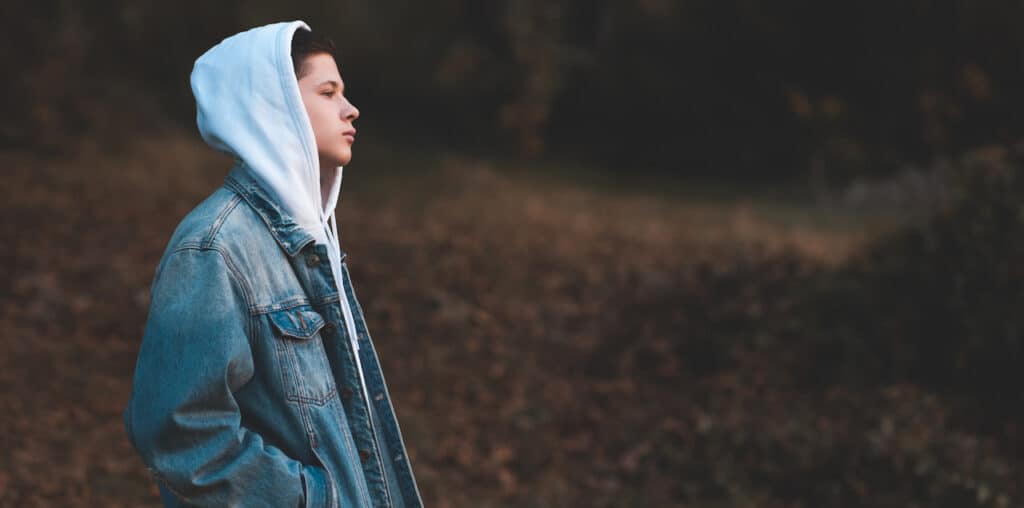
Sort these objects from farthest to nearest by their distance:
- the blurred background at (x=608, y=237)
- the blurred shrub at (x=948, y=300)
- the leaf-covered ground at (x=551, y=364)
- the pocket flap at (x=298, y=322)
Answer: the blurred shrub at (x=948, y=300), the blurred background at (x=608, y=237), the leaf-covered ground at (x=551, y=364), the pocket flap at (x=298, y=322)

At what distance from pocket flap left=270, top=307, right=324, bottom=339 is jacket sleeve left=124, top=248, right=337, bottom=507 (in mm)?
75

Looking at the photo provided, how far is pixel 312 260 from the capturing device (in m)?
2.07

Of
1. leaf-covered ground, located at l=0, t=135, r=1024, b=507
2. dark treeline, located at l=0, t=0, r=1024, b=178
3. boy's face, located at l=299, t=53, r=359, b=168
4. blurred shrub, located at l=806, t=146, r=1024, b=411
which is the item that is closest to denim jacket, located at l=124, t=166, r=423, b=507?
boy's face, located at l=299, t=53, r=359, b=168

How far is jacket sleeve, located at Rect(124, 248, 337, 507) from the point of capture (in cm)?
185

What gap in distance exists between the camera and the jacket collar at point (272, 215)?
2.03 m

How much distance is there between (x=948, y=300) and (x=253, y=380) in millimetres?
4638

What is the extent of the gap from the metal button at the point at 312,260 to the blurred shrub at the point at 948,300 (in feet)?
14.4

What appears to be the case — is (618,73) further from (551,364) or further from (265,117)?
(265,117)

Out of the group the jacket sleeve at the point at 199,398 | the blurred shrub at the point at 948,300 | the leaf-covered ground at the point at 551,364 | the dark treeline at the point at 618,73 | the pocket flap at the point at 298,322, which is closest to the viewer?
the jacket sleeve at the point at 199,398

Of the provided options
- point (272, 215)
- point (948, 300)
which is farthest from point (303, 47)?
point (948, 300)

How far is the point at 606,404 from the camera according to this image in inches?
235

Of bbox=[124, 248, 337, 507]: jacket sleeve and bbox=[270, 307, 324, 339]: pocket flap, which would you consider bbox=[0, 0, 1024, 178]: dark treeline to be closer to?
bbox=[270, 307, 324, 339]: pocket flap

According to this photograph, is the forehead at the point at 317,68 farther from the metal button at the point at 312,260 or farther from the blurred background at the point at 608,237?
the blurred background at the point at 608,237

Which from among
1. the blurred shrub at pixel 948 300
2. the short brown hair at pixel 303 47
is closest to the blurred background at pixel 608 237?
the blurred shrub at pixel 948 300
